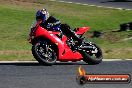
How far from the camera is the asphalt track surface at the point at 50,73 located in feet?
36.0

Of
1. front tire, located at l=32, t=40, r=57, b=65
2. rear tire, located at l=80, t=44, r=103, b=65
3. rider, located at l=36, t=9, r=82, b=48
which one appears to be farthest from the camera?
rider, located at l=36, t=9, r=82, b=48

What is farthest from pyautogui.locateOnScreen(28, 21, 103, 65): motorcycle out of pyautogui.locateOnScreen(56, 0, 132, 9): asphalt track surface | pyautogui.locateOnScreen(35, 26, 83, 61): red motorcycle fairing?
pyautogui.locateOnScreen(56, 0, 132, 9): asphalt track surface

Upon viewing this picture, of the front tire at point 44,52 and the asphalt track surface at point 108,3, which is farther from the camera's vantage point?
the asphalt track surface at point 108,3

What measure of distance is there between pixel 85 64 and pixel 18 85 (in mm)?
3865

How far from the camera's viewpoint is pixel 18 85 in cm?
1096

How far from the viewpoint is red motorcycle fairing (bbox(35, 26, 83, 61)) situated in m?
14.3

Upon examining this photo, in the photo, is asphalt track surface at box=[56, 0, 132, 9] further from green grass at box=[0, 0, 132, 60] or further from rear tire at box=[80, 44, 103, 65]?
rear tire at box=[80, 44, 103, 65]

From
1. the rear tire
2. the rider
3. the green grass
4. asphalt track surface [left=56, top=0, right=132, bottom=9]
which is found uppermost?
the rider

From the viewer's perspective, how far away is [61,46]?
14.4 m

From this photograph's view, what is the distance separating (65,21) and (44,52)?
15731mm

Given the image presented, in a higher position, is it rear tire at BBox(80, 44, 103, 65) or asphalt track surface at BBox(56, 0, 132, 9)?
rear tire at BBox(80, 44, 103, 65)

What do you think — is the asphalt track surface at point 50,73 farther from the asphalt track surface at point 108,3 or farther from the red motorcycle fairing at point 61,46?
the asphalt track surface at point 108,3

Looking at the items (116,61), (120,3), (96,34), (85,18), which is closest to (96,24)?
(85,18)

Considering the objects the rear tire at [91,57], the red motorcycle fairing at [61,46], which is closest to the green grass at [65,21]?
the rear tire at [91,57]
